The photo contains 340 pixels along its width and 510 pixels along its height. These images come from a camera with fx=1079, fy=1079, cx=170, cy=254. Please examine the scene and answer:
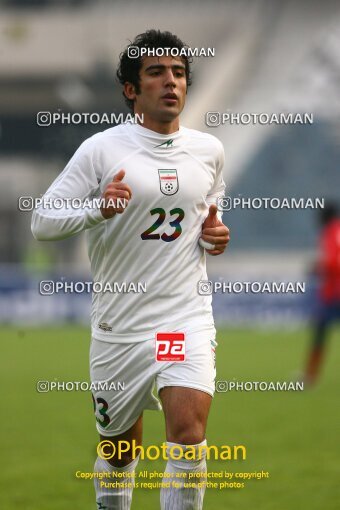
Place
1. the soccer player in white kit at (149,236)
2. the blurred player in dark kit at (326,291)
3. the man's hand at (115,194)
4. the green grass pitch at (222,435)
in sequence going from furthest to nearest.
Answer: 1. the blurred player in dark kit at (326,291)
2. the green grass pitch at (222,435)
3. the soccer player in white kit at (149,236)
4. the man's hand at (115,194)

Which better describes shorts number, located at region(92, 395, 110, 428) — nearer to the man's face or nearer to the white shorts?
the white shorts

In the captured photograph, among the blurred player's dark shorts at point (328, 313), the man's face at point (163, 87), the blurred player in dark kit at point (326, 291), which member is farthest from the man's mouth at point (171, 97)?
the blurred player's dark shorts at point (328, 313)

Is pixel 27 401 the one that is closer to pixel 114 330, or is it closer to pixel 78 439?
pixel 78 439

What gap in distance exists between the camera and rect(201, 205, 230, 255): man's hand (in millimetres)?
3404

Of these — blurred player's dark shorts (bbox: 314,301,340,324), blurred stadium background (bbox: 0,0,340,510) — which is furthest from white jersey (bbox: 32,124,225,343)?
blurred player's dark shorts (bbox: 314,301,340,324)

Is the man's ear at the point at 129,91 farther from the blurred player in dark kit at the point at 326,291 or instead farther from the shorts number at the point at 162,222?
the blurred player in dark kit at the point at 326,291

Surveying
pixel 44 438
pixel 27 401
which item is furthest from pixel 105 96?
pixel 44 438

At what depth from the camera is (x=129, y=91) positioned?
143 inches

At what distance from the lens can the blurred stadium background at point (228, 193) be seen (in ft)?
19.9

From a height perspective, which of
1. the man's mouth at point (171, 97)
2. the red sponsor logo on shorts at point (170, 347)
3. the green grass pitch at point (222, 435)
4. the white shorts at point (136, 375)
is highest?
the man's mouth at point (171, 97)

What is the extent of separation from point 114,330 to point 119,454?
1.49 feet

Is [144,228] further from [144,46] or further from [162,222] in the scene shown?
[144,46]

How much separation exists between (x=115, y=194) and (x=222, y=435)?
3083mm

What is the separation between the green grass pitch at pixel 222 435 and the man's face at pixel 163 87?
121 centimetres
